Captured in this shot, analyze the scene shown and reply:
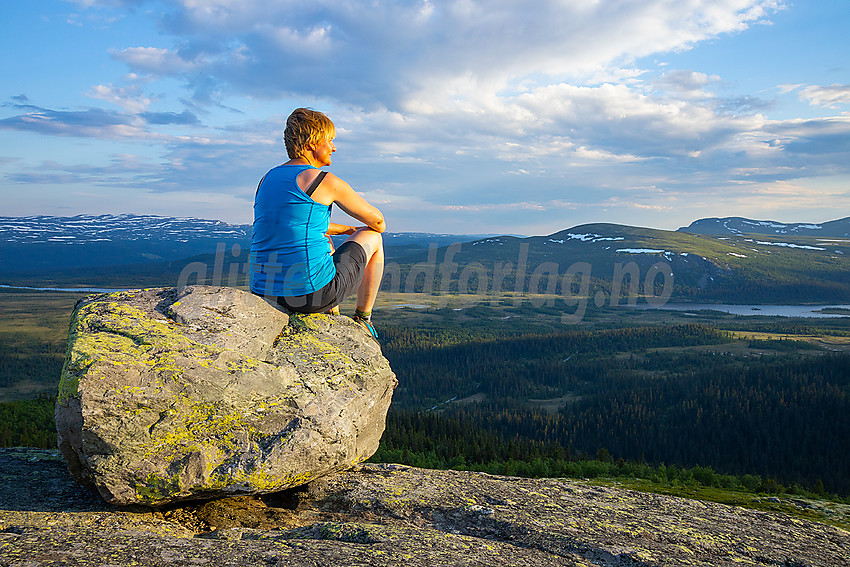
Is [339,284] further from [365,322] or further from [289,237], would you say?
[365,322]

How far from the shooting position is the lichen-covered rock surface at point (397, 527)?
6.04m

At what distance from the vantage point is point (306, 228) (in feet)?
30.5

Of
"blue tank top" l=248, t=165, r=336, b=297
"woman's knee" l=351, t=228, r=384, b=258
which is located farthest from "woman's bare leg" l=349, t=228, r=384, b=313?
"blue tank top" l=248, t=165, r=336, b=297

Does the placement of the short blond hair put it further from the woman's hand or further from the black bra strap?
the woman's hand

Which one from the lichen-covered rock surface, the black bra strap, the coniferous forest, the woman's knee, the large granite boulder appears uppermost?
the black bra strap

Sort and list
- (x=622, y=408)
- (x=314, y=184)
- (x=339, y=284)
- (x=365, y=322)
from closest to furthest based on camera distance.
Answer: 1. (x=314, y=184)
2. (x=339, y=284)
3. (x=365, y=322)
4. (x=622, y=408)

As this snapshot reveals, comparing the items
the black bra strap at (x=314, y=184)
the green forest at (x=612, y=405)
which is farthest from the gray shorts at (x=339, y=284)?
the green forest at (x=612, y=405)

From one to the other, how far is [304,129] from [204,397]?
4.84 m

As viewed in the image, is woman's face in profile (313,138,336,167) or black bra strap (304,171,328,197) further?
woman's face in profile (313,138,336,167)

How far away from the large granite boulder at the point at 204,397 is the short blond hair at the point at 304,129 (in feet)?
9.56

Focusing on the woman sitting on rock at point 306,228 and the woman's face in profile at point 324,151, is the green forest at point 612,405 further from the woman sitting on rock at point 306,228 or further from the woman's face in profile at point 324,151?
the woman's face in profile at point 324,151

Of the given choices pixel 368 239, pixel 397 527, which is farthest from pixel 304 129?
pixel 397 527

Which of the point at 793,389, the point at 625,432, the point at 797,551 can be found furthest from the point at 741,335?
the point at 797,551

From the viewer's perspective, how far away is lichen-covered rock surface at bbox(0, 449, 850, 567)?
19.8 feet
